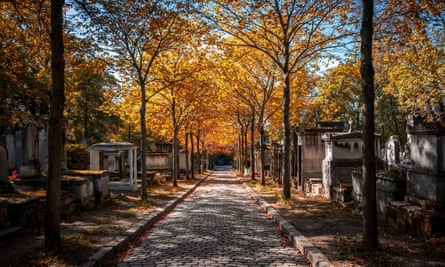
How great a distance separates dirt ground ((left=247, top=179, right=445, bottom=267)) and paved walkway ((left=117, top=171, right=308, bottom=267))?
61cm

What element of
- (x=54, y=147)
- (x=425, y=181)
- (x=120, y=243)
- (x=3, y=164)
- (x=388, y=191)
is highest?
(x=54, y=147)

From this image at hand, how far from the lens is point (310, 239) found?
7266 millimetres

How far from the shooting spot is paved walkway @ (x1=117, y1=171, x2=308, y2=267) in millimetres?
6105

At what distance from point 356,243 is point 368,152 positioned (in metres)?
1.69

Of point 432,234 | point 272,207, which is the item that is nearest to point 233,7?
point 272,207

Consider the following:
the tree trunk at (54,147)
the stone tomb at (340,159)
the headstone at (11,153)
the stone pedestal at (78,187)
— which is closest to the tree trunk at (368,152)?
the tree trunk at (54,147)

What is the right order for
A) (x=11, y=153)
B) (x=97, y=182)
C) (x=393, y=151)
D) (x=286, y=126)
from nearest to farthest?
1. (x=97, y=182)
2. (x=286, y=126)
3. (x=11, y=153)
4. (x=393, y=151)

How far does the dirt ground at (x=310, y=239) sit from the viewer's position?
5.50m


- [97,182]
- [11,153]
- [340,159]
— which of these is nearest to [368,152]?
[97,182]

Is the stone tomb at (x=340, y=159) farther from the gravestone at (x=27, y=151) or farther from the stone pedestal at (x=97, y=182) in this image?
the gravestone at (x=27, y=151)

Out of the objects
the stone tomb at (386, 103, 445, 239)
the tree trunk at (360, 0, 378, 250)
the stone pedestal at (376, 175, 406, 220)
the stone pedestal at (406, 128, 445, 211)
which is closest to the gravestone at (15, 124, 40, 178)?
the tree trunk at (360, 0, 378, 250)

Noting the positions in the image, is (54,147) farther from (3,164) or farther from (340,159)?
(340,159)

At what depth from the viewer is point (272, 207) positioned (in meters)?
12.7

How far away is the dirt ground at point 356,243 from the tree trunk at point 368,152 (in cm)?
31
